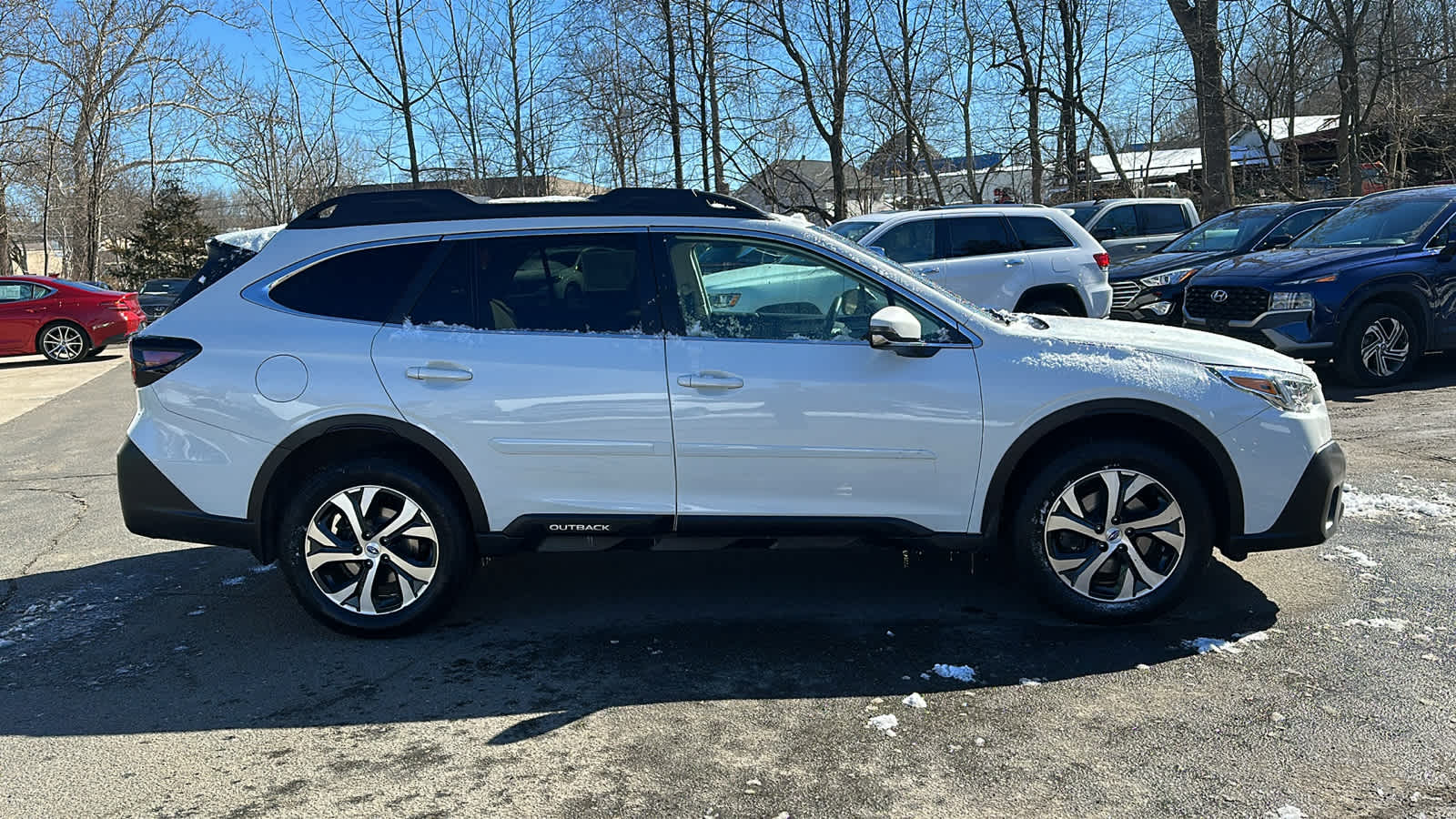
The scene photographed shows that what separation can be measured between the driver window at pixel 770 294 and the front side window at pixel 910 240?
7.52m

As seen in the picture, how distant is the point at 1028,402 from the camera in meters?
4.25

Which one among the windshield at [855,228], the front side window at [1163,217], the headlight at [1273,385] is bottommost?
the headlight at [1273,385]

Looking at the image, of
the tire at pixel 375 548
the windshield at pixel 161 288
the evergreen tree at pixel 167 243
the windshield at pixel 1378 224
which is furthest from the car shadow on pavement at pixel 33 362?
the evergreen tree at pixel 167 243

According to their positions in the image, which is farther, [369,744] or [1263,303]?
[1263,303]

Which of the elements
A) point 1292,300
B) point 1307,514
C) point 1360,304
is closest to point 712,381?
point 1307,514

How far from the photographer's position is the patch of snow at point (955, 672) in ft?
13.0

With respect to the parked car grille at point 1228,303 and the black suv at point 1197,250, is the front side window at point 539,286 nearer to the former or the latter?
the parked car grille at point 1228,303

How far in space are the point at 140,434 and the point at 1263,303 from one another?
9109 millimetres

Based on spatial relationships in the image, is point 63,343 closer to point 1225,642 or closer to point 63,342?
point 63,342

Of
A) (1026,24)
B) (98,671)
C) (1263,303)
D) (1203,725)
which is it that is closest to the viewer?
(1203,725)

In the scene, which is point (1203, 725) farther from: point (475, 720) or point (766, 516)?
point (475, 720)

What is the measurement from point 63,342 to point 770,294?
17.3 meters

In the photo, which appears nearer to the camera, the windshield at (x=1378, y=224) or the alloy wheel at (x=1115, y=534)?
the alloy wheel at (x=1115, y=534)

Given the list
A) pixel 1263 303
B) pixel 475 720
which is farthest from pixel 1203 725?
pixel 1263 303
